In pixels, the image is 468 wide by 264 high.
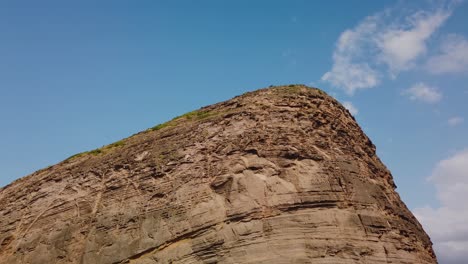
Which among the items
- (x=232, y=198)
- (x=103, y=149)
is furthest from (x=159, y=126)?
(x=232, y=198)

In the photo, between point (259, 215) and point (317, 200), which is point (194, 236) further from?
point (317, 200)

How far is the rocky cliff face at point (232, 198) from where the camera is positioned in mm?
18719

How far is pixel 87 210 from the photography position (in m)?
23.2

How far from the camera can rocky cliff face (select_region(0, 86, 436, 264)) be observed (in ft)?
61.4

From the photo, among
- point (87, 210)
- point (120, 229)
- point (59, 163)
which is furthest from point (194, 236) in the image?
point (59, 163)

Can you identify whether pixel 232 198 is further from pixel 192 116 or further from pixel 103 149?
pixel 103 149

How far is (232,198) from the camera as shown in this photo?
65.2ft

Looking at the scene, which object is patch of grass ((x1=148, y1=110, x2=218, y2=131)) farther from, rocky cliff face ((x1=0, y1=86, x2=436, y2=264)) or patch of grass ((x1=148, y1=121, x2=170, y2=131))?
rocky cliff face ((x1=0, y1=86, x2=436, y2=264))

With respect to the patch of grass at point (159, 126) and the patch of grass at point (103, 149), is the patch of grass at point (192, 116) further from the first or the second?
the patch of grass at point (103, 149)

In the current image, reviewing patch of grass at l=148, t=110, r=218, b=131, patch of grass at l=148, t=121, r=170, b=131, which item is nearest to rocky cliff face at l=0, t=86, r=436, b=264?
patch of grass at l=148, t=110, r=218, b=131

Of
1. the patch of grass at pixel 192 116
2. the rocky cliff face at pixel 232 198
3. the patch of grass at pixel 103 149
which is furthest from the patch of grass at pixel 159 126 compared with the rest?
the patch of grass at pixel 103 149

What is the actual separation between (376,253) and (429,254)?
3915mm

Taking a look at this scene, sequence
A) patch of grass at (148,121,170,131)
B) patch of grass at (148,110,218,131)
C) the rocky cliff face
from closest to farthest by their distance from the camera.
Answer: the rocky cliff face < patch of grass at (148,110,218,131) < patch of grass at (148,121,170,131)

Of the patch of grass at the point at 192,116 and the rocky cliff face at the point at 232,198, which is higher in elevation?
the patch of grass at the point at 192,116
